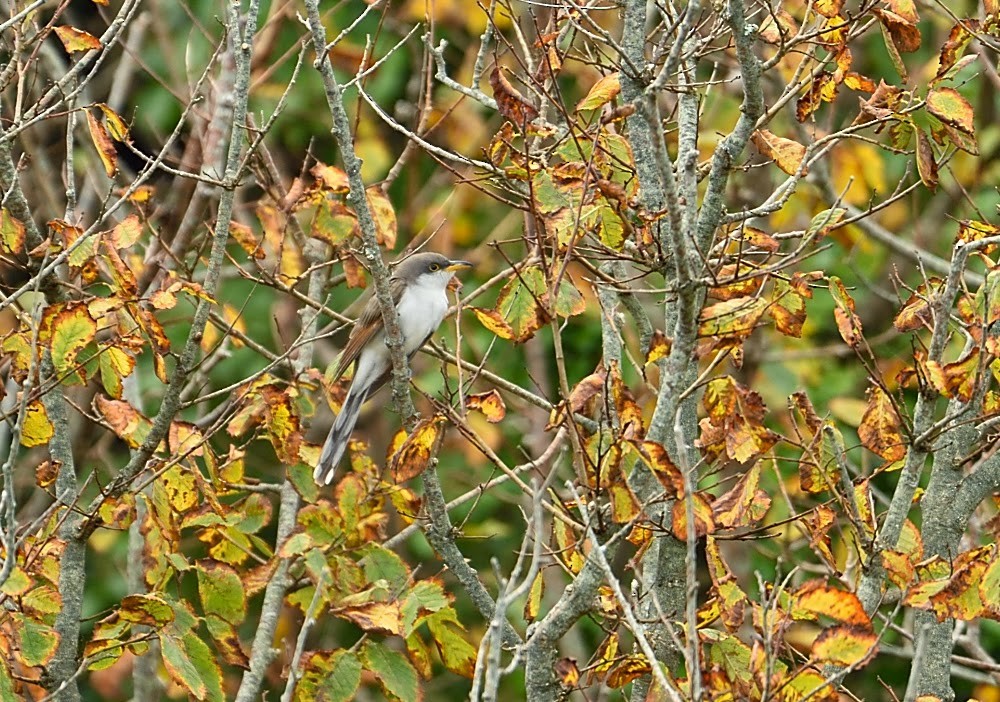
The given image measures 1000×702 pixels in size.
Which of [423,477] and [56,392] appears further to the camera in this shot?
[56,392]

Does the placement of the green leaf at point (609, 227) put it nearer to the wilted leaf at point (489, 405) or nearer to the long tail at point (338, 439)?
the wilted leaf at point (489, 405)

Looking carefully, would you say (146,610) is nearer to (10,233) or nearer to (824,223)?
(10,233)

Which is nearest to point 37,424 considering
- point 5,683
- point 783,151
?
point 5,683

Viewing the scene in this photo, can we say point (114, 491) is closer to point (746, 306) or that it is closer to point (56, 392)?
point (56, 392)

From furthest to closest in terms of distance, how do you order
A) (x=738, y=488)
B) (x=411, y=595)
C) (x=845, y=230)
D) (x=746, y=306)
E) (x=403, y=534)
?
(x=845, y=230) < (x=403, y=534) < (x=411, y=595) < (x=738, y=488) < (x=746, y=306)

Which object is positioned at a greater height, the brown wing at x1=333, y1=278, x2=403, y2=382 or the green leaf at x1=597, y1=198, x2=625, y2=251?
the green leaf at x1=597, y1=198, x2=625, y2=251

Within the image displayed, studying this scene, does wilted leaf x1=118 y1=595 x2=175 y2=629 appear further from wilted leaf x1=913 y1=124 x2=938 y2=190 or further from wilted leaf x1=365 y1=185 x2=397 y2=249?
wilted leaf x1=913 y1=124 x2=938 y2=190

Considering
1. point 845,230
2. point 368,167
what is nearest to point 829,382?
point 845,230

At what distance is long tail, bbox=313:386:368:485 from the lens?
5.04m

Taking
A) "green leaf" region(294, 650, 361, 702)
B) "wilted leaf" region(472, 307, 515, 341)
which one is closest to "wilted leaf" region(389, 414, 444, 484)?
"wilted leaf" region(472, 307, 515, 341)

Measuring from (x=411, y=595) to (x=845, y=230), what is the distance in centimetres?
545

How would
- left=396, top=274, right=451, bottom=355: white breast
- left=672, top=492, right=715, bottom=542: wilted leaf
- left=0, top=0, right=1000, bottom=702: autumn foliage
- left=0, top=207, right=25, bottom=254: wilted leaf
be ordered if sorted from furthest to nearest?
left=396, top=274, right=451, bottom=355: white breast → left=0, top=207, right=25, bottom=254: wilted leaf → left=0, top=0, right=1000, bottom=702: autumn foliage → left=672, top=492, right=715, bottom=542: wilted leaf

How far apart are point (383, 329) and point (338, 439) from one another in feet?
1.84

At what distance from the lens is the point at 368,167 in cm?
916
